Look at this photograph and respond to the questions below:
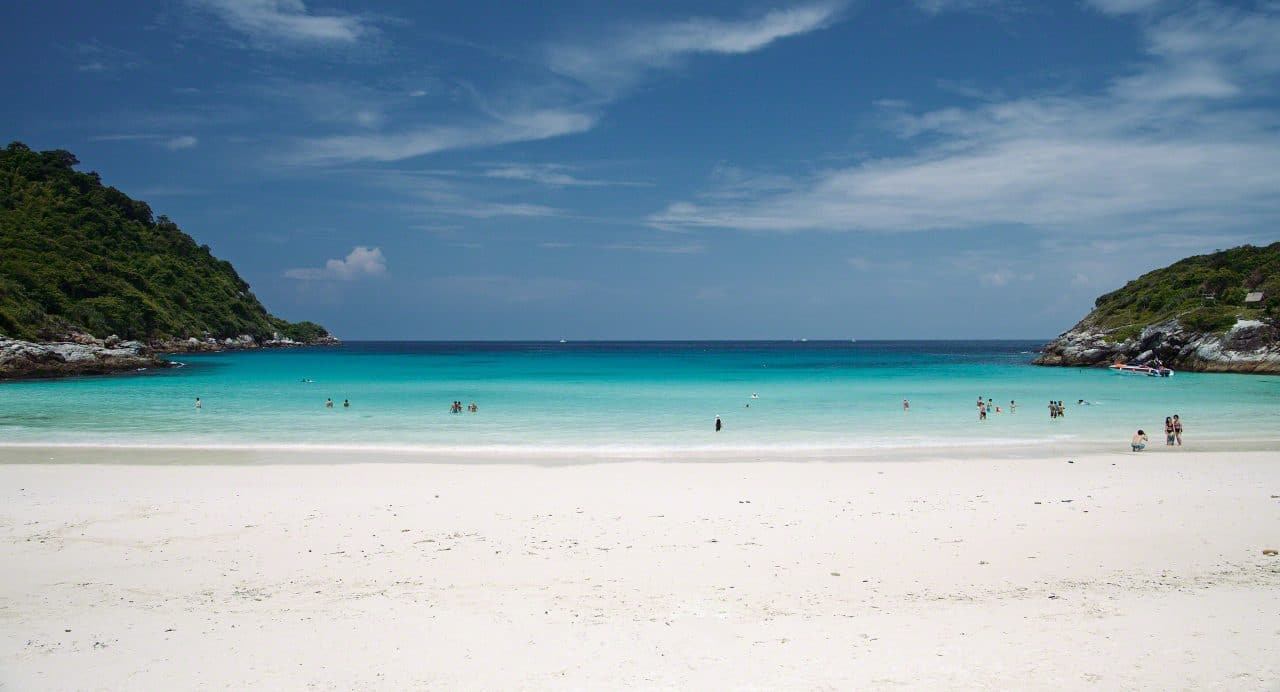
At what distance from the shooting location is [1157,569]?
9766mm

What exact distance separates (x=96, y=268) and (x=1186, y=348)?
413ft

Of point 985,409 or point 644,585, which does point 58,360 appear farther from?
point 644,585

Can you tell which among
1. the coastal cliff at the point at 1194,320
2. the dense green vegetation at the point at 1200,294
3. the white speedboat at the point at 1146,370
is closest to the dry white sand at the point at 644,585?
the white speedboat at the point at 1146,370

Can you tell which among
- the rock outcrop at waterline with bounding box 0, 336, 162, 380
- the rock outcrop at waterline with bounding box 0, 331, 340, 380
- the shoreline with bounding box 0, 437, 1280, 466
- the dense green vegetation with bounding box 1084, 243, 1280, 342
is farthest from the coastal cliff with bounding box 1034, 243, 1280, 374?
the rock outcrop at waterline with bounding box 0, 336, 162, 380

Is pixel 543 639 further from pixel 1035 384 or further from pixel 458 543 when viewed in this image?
pixel 1035 384

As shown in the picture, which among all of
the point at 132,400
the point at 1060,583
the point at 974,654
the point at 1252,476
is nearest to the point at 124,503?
the point at 974,654

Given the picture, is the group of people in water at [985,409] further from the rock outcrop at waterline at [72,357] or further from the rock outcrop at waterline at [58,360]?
the rock outcrop at waterline at [72,357]

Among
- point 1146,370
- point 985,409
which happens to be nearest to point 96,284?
point 985,409

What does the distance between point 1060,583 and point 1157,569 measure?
1.68 metres

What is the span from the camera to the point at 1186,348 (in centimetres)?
6994

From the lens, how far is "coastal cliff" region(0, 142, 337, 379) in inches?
2677

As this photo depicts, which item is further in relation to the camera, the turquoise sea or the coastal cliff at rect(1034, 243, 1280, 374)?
the coastal cliff at rect(1034, 243, 1280, 374)

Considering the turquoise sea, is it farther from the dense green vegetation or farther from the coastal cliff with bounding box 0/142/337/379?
the dense green vegetation

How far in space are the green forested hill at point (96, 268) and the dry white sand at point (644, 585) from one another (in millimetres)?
71883
